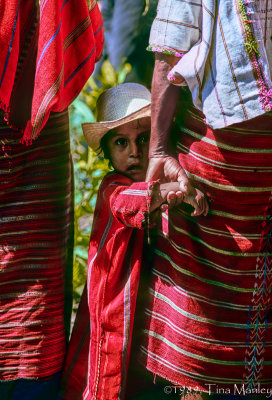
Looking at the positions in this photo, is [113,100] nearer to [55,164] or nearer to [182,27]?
[55,164]

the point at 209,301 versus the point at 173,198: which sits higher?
the point at 173,198

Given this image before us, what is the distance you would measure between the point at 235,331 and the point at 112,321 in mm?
502

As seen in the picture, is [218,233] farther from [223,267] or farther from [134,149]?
[134,149]

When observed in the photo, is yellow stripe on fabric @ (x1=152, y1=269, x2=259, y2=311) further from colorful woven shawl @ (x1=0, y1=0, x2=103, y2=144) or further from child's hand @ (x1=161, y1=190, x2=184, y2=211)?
colorful woven shawl @ (x1=0, y1=0, x2=103, y2=144)

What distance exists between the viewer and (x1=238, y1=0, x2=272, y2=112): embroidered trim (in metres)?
1.59

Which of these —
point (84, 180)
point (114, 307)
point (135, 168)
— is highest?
point (135, 168)

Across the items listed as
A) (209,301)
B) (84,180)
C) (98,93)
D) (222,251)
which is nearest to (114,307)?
(209,301)

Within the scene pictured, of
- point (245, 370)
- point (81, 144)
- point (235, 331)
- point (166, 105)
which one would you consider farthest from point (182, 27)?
point (81, 144)

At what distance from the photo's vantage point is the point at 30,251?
2.12 m

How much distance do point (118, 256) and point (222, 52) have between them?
89 cm

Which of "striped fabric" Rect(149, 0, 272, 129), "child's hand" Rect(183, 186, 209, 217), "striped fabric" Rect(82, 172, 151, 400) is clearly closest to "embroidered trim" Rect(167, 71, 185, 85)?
"striped fabric" Rect(149, 0, 272, 129)

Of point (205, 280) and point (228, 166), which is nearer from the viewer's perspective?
point (228, 166)

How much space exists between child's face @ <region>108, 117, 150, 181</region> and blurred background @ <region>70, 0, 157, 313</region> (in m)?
0.58

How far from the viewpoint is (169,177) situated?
6.13 ft
